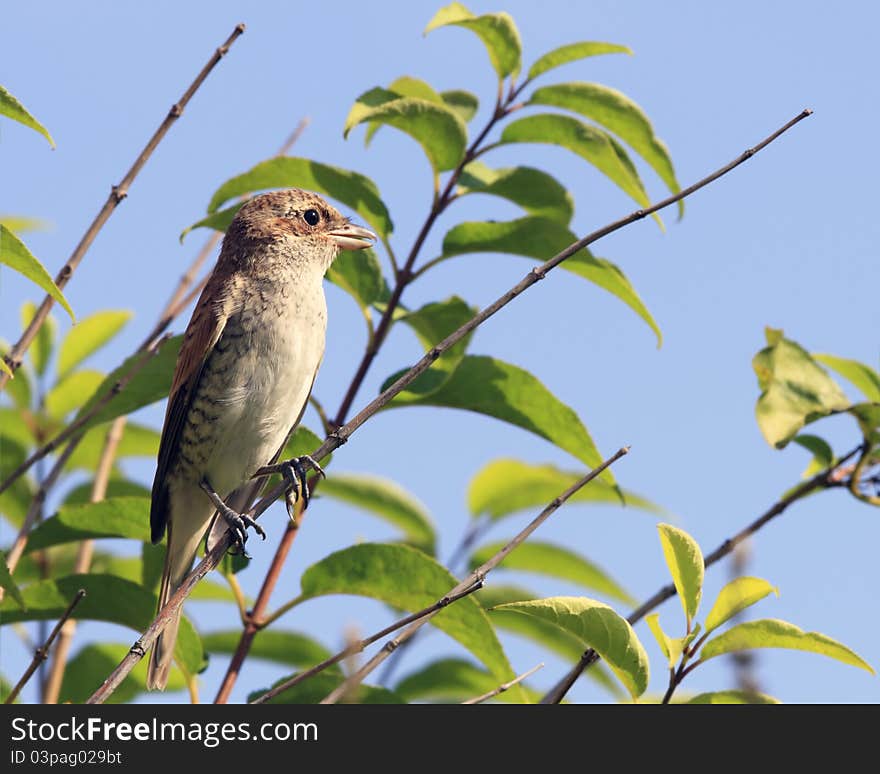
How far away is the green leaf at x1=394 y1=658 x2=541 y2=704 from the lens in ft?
16.5

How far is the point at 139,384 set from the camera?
454 cm

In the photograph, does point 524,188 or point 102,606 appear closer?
point 102,606

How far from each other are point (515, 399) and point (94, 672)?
1.94m

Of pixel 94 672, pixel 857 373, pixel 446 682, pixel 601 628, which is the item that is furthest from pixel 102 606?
pixel 857 373

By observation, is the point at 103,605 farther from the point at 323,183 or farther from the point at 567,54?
the point at 567,54

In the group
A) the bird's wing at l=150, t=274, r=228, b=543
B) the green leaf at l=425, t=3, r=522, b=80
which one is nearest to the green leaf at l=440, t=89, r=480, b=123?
the green leaf at l=425, t=3, r=522, b=80

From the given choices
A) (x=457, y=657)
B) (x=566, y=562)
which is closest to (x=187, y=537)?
(x=457, y=657)

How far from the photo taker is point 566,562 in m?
5.64

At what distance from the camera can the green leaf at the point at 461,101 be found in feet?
16.4

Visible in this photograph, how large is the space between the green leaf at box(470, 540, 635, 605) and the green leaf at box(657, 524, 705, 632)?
7.48 ft

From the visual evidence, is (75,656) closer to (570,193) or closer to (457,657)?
(457,657)

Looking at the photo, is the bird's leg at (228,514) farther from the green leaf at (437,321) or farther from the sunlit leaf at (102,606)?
the green leaf at (437,321)

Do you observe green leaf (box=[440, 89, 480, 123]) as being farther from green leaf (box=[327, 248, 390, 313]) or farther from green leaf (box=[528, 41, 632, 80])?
green leaf (box=[327, 248, 390, 313])

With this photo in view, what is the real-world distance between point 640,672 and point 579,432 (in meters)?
1.23
